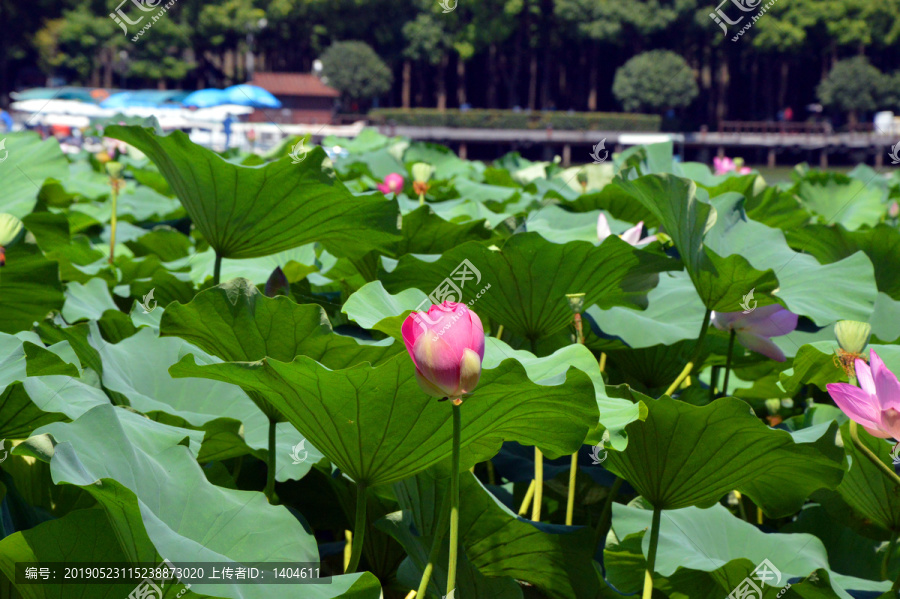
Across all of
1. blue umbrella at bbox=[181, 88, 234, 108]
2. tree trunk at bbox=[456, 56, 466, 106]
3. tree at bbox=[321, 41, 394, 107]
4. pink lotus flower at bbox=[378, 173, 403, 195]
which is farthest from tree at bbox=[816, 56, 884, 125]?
pink lotus flower at bbox=[378, 173, 403, 195]

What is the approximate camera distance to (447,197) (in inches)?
80.8

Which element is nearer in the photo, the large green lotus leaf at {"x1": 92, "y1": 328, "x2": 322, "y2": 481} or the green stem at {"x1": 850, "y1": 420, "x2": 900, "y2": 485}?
the green stem at {"x1": 850, "y1": 420, "x2": 900, "y2": 485}

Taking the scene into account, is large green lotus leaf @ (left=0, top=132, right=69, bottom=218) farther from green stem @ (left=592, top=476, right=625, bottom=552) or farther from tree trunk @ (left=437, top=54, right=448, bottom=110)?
tree trunk @ (left=437, top=54, right=448, bottom=110)

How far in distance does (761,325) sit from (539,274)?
27 cm

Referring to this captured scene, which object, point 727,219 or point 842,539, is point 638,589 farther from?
point 727,219

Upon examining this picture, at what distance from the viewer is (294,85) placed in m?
26.6

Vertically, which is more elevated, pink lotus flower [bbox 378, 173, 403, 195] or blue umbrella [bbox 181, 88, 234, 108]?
blue umbrella [bbox 181, 88, 234, 108]

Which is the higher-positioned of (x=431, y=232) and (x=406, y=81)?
(x=406, y=81)

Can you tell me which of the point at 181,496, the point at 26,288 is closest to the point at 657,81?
the point at 26,288

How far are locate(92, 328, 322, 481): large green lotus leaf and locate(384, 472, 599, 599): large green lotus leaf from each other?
4.5 inches

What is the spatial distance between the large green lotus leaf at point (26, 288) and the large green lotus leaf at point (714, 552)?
770 millimetres

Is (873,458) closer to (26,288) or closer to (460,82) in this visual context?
(26,288)

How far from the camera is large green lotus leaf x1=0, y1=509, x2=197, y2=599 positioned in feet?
1.69

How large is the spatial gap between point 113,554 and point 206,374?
0.16 metres
